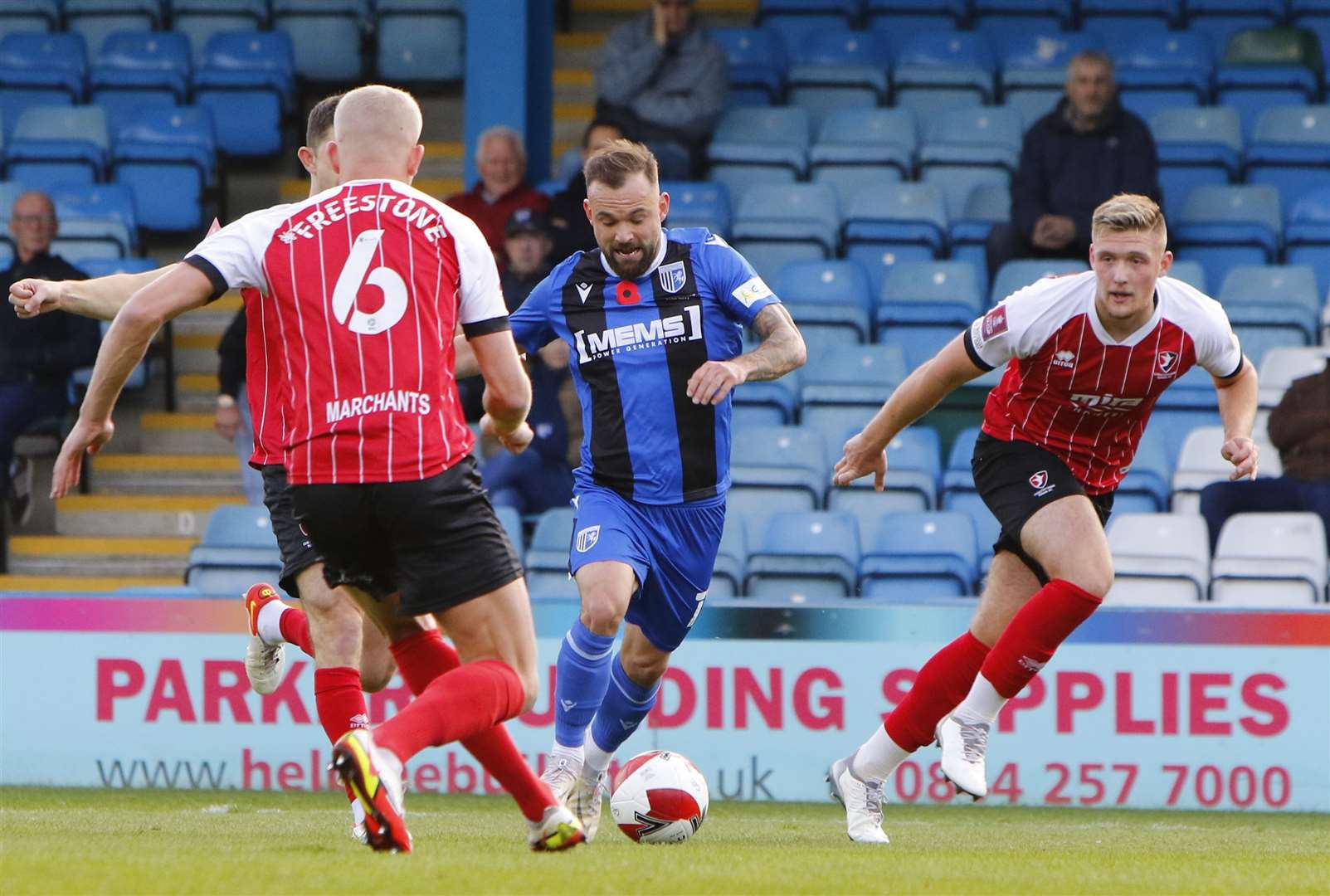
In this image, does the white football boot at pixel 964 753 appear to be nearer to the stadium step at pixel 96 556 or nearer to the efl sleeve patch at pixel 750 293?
the efl sleeve patch at pixel 750 293

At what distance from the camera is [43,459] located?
1154 centimetres

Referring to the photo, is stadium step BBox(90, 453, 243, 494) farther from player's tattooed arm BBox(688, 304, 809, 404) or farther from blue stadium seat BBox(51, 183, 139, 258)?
player's tattooed arm BBox(688, 304, 809, 404)

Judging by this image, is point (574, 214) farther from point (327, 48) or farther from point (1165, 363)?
point (1165, 363)

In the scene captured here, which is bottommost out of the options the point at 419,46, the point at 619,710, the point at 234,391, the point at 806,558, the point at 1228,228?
the point at 619,710

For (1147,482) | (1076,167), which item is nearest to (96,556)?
(1147,482)

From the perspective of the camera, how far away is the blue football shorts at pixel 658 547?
6359mm

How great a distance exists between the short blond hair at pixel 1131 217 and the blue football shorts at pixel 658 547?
5.20 feet

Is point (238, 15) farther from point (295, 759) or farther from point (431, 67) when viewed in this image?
point (295, 759)

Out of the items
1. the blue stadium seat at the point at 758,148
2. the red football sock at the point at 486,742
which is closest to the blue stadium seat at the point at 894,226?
the blue stadium seat at the point at 758,148

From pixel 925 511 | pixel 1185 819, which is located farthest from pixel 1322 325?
pixel 1185 819

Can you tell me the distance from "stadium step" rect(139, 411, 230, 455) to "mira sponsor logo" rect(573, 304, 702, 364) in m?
6.34

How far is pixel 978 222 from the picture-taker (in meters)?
12.1

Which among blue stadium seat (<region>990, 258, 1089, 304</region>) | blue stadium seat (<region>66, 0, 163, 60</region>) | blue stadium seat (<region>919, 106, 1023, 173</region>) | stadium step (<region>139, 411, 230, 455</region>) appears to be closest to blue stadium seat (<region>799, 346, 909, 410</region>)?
blue stadium seat (<region>990, 258, 1089, 304</region>)

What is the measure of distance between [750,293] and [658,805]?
1.73 m
